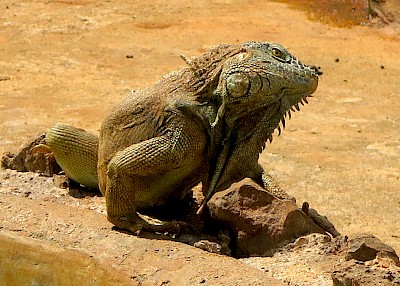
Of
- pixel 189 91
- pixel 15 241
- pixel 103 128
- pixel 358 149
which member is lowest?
pixel 358 149

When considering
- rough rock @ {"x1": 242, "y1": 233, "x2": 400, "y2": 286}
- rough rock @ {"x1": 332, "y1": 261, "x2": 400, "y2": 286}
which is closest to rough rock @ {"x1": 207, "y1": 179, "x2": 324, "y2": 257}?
rough rock @ {"x1": 242, "y1": 233, "x2": 400, "y2": 286}

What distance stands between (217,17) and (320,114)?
20.6ft

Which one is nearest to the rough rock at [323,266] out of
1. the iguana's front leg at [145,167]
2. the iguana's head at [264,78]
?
the iguana's front leg at [145,167]

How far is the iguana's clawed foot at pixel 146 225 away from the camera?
521cm

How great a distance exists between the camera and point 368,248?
455 centimetres

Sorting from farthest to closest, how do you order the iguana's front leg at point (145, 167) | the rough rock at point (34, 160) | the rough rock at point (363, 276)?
1. the rough rock at point (34, 160)
2. the iguana's front leg at point (145, 167)
3. the rough rock at point (363, 276)

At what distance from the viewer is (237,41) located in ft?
52.2

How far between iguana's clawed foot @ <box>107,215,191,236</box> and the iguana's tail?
84 centimetres

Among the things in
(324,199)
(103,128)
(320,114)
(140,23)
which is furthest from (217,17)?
(103,128)

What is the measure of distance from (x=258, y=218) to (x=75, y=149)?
1593mm

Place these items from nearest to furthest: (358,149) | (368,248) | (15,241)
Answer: (368,248) → (15,241) → (358,149)

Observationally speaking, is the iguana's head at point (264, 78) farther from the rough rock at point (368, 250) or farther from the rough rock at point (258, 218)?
the rough rock at point (368, 250)

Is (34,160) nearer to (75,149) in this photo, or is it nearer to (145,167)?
(75,149)

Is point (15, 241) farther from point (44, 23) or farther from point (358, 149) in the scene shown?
point (44, 23)
